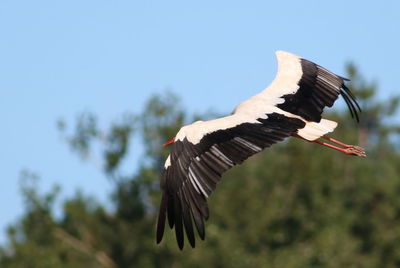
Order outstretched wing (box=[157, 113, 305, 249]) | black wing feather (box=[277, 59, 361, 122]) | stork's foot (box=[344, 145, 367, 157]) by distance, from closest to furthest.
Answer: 1. outstretched wing (box=[157, 113, 305, 249])
2. black wing feather (box=[277, 59, 361, 122])
3. stork's foot (box=[344, 145, 367, 157])

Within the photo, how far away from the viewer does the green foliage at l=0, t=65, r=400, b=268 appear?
2745cm

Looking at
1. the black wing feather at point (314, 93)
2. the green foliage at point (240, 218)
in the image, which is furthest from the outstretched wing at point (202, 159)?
the green foliage at point (240, 218)

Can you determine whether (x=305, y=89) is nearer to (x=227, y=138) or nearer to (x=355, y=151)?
(x=355, y=151)

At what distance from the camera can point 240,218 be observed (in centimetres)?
2894

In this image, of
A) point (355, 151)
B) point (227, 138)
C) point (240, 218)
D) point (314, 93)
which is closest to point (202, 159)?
point (227, 138)

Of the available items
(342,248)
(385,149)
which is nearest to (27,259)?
(342,248)

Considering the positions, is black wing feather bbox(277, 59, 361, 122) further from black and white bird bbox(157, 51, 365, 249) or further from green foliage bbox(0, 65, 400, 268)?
green foliage bbox(0, 65, 400, 268)

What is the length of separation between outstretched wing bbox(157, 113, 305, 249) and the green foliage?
16130mm

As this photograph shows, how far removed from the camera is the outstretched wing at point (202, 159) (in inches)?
369

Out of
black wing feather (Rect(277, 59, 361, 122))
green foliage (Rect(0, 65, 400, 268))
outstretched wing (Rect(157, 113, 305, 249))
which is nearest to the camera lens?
outstretched wing (Rect(157, 113, 305, 249))

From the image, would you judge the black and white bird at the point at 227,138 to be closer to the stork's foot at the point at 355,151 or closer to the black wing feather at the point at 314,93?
the black wing feather at the point at 314,93

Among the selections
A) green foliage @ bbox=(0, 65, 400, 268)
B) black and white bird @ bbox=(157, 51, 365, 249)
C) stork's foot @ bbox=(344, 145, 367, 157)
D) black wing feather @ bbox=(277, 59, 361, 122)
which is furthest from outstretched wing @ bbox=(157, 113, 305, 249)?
green foliage @ bbox=(0, 65, 400, 268)

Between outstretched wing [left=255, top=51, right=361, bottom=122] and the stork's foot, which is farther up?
outstretched wing [left=255, top=51, right=361, bottom=122]

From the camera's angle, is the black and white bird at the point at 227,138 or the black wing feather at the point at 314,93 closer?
the black and white bird at the point at 227,138
